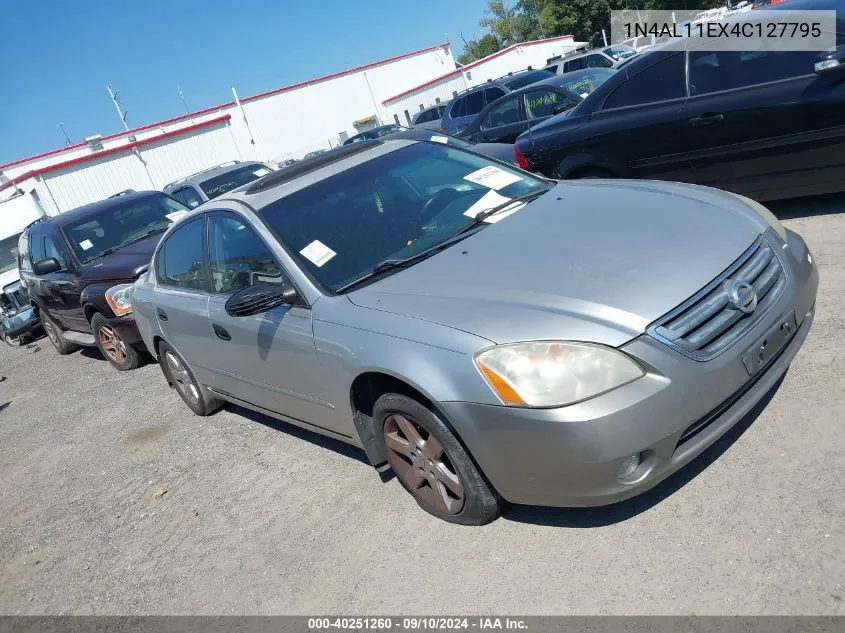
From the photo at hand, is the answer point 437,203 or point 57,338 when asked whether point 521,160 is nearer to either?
point 437,203

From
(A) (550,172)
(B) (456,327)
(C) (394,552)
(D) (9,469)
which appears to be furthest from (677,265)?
(D) (9,469)

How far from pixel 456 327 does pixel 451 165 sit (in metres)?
1.76

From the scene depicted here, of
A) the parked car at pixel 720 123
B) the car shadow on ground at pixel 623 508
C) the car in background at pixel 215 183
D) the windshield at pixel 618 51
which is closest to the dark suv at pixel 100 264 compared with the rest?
the car in background at pixel 215 183

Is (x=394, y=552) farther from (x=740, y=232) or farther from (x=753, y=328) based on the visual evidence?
(x=740, y=232)

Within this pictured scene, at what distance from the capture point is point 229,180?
536 inches

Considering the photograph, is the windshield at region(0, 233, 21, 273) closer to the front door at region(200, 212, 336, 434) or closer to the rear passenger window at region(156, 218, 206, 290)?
the rear passenger window at region(156, 218, 206, 290)

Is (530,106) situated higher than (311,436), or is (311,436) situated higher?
(530,106)

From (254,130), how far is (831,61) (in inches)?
1466

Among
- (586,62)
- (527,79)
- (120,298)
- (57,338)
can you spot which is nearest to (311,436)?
(120,298)

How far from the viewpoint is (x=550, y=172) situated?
655cm

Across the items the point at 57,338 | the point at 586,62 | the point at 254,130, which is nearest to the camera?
the point at 57,338

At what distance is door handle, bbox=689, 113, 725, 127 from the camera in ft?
17.4

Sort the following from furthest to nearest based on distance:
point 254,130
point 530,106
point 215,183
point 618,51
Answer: point 254,130
point 618,51
point 215,183
point 530,106

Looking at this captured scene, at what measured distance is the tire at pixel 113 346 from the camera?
757cm
